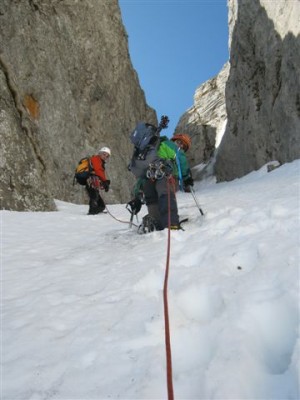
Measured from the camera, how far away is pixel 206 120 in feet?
180

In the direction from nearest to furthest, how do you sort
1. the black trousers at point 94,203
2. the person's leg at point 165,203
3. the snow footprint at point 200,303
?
1. the snow footprint at point 200,303
2. the person's leg at point 165,203
3. the black trousers at point 94,203

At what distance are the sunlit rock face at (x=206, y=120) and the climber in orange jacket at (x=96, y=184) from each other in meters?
36.5

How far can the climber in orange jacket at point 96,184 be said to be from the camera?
13812 millimetres

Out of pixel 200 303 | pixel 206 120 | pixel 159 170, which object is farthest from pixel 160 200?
pixel 206 120

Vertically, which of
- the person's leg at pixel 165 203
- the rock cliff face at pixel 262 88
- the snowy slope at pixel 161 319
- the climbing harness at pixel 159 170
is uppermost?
the rock cliff face at pixel 262 88

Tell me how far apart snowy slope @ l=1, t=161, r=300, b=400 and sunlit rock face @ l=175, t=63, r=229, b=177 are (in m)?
45.3

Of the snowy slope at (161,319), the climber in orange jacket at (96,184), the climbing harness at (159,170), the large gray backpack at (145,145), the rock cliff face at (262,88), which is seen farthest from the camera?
the rock cliff face at (262,88)

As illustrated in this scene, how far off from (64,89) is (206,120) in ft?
100

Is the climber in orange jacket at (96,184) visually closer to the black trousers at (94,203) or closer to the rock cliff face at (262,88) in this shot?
the black trousers at (94,203)

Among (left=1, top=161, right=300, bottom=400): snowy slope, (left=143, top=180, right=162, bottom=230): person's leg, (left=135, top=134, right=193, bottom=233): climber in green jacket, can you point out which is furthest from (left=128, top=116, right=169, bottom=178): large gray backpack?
(left=1, top=161, right=300, bottom=400): snowy slope

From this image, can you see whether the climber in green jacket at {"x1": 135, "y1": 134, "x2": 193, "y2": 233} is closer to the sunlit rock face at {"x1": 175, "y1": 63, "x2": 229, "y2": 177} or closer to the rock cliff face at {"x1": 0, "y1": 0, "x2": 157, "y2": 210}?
the rock cliff face at {"x1": 0, "y1": 0, "x2": 157, "y2": 210}

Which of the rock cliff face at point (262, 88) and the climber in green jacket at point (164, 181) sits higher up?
the rock cliff face at point (262, 88)

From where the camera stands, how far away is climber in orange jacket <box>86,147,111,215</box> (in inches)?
544

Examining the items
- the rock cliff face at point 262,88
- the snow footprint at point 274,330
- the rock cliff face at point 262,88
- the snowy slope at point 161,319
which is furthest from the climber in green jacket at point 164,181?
the rock cliff face at point 262,88
